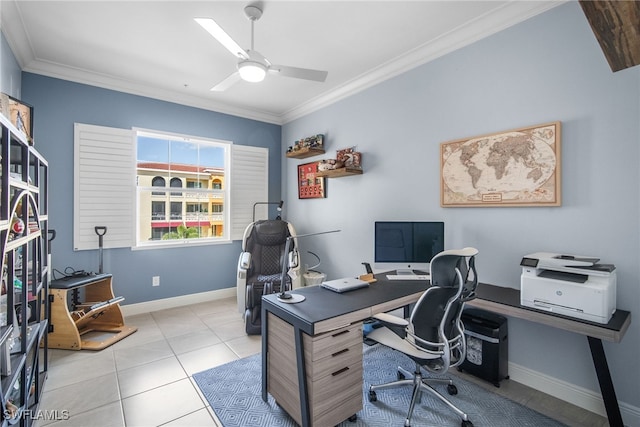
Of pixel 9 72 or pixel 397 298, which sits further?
pixel 9 72

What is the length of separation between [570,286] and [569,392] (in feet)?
2.83

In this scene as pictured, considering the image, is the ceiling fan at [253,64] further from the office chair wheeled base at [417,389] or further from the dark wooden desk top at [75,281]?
the dark wooden desk top at [75,281]

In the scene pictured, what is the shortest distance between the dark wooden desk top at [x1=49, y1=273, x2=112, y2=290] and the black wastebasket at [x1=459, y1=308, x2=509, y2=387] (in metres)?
3.36

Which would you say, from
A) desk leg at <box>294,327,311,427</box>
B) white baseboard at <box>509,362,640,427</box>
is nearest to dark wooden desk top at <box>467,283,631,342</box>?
white baseboard at <box>509,362,640,427</box>

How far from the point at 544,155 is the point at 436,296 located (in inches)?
51.8

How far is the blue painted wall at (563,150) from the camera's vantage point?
180 cm

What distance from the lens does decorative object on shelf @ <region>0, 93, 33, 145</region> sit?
1.66 metres

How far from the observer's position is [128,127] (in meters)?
3.50

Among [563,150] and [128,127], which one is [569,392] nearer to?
[563,150]

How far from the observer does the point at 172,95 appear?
3.75 metres

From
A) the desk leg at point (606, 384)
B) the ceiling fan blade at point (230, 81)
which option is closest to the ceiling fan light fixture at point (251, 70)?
the ceiling fan blade at point (230, 81)

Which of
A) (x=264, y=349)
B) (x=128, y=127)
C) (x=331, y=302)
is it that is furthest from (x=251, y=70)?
(x=128, y=127)

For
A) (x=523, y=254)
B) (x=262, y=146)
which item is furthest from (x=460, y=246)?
(x=262, y=146)

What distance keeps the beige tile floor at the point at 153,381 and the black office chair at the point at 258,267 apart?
0.27 m
